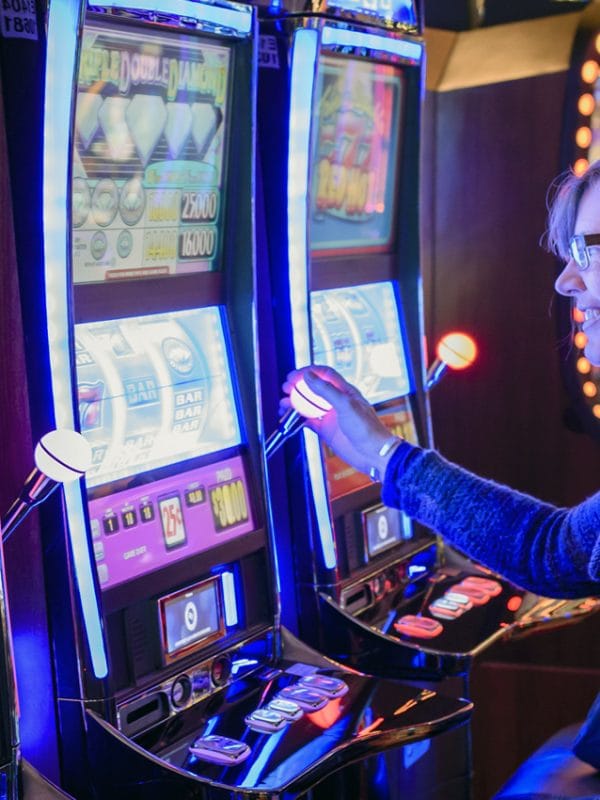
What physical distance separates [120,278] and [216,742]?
0.82 metres

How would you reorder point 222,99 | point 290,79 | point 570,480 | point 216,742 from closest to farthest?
point 216,742 → point 222,99 → point 290,79 → point 570,480

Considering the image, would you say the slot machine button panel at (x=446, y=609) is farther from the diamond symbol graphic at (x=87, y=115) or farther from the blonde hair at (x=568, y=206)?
the diamond symbol graphic at (x=87, y=115)

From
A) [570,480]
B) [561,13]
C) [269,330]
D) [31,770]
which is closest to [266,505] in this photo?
[269,330]

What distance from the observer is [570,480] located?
3877 mm

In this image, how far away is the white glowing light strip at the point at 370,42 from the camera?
8.24 feet

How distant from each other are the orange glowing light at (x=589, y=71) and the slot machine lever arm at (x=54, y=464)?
7.95ft

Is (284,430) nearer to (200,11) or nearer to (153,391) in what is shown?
(153,391)

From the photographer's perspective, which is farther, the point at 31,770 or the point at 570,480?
the point at 570,480

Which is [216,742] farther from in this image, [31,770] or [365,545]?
[365,545]

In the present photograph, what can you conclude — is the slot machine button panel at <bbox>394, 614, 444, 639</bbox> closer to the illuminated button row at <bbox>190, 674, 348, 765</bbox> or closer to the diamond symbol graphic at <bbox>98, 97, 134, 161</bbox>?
the illuminated button row at <bbox>190, 674, 348, 765</bbox>

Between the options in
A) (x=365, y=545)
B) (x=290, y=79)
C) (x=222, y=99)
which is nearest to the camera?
(x=222, y=99)

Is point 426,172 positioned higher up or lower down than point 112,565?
higher up

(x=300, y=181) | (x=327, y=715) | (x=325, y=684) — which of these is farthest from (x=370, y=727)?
(x=300, y=181)

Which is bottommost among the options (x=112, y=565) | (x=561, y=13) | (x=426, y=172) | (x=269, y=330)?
(x=112, y=565)
